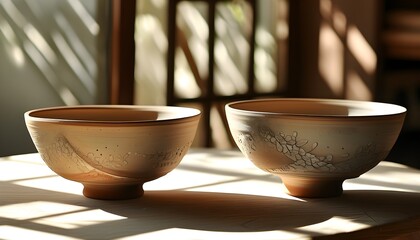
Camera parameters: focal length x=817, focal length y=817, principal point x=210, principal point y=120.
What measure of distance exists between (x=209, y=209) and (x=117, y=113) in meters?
0.21

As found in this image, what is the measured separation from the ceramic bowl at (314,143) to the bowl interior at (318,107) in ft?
0.18

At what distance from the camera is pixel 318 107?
3.72ft

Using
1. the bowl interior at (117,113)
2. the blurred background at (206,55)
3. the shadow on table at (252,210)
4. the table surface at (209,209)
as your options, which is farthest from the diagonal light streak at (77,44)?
the shadow on table at (252,210)

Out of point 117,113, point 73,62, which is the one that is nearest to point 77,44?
point 73,62

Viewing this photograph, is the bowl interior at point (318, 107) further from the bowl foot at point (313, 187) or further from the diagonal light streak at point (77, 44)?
the diagonal light streak at point (77, 44)

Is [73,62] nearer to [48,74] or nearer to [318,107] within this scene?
[48,74]

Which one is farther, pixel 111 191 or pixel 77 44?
pixel 77 44

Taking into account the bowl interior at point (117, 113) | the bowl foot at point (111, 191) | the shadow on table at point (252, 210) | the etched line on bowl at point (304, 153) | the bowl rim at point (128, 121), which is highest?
the bowl rim at point (128, 121)

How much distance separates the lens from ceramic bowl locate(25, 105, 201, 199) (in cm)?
90

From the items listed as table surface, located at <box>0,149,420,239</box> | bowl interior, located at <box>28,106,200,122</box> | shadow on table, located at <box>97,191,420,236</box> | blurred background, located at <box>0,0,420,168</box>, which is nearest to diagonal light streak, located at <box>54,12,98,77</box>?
blurred background, located at <box>0,0,420,168</box>

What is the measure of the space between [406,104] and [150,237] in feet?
6.92

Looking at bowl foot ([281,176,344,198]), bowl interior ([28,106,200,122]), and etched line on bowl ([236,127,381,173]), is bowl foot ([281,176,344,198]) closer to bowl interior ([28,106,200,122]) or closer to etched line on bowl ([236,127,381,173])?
etched line on bowl ([236,127,381,173])

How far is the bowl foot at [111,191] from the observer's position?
0.96 metres

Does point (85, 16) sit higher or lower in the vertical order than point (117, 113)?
higher
